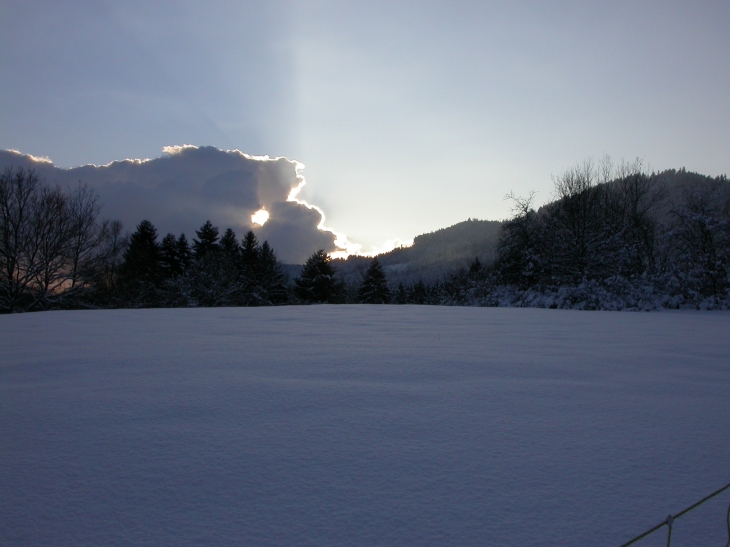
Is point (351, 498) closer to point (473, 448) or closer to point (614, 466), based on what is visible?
point (473, 448)

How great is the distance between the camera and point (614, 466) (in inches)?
51.4

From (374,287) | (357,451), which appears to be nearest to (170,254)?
(374,287)

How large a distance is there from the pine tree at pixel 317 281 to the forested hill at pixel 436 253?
75784 mm

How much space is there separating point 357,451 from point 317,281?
30.5 metres

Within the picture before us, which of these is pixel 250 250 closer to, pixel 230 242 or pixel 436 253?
pixel 230 242

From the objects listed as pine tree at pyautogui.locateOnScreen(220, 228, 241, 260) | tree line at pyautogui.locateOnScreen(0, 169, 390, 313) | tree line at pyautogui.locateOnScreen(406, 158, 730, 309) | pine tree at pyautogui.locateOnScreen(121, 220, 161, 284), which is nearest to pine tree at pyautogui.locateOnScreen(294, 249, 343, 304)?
tree line at pyautogui.locateOnScreen(0, 169, 390, 313)

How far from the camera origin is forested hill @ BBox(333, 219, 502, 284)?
116 m

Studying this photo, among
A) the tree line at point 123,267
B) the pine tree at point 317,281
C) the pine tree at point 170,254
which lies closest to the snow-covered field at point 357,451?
the tree line at point 123,267

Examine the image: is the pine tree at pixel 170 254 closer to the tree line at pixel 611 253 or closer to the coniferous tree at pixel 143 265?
the coniferous tree at pixel 143 265

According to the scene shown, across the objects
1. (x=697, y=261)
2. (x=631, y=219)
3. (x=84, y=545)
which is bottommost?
(x=84, y=545)

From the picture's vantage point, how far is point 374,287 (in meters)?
35.1

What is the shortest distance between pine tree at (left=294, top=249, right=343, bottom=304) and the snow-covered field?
2875 centimetres

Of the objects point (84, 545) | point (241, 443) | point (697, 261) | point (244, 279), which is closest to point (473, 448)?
point (241, 443)

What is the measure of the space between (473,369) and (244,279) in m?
24.4
